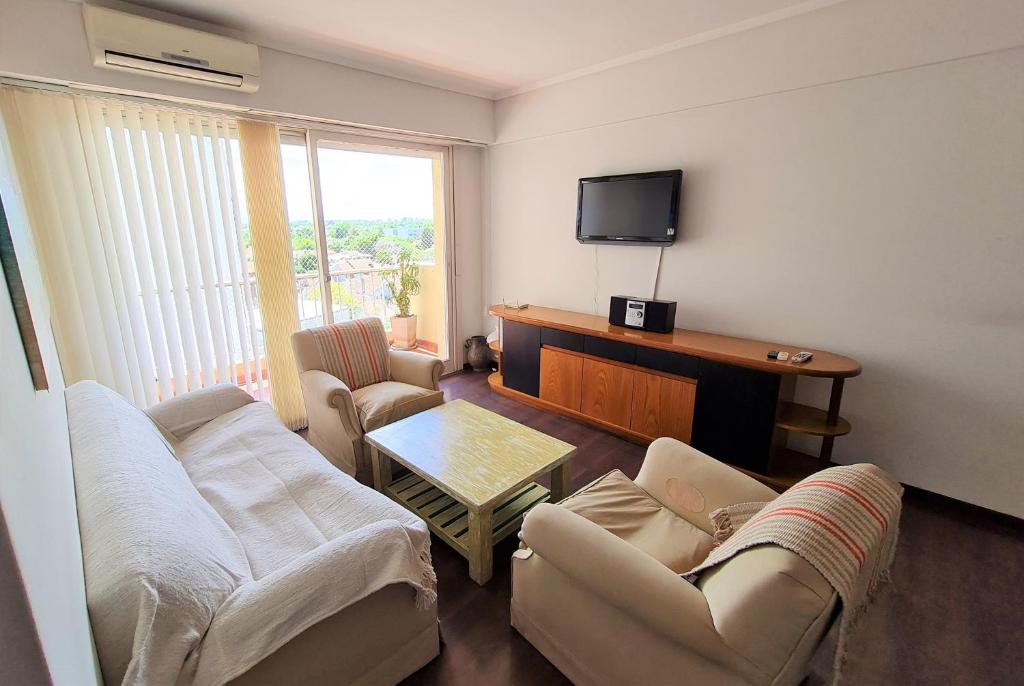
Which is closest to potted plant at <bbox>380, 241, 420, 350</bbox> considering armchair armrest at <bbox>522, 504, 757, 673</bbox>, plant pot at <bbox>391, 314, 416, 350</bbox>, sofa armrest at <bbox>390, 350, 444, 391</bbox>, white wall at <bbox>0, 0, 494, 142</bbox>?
plant pot at <bbox>391, 314, 416, 350</bbox>

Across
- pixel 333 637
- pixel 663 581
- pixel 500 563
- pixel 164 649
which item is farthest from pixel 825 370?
pixel 164 649

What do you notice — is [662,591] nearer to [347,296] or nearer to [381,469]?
[381,469]

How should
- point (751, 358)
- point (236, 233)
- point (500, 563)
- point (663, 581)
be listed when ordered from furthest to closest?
point (236, 233)
point (751, 358)
point (500, 563)
point (663, 581)

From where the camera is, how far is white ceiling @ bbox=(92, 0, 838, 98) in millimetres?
2342

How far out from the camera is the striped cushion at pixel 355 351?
2.96 m

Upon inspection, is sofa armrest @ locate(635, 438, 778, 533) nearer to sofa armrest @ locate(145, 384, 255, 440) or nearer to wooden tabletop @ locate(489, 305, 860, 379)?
wooden tabletop @ locate(489, 305, 860, 379)

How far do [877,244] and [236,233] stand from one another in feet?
12.8

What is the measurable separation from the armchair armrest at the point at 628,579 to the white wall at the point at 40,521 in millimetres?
1044

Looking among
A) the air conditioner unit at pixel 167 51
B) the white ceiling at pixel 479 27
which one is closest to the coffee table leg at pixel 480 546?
the white ceiling at pixel 479 27

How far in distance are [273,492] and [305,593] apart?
0.76 meters

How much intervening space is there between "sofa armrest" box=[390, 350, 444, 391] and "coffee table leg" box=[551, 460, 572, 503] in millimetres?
1174

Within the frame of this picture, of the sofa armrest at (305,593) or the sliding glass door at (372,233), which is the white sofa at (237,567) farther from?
the sliding glass door at (372,233)

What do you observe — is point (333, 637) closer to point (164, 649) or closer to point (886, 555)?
point (164, 649)

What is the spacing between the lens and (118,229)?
2561mm
